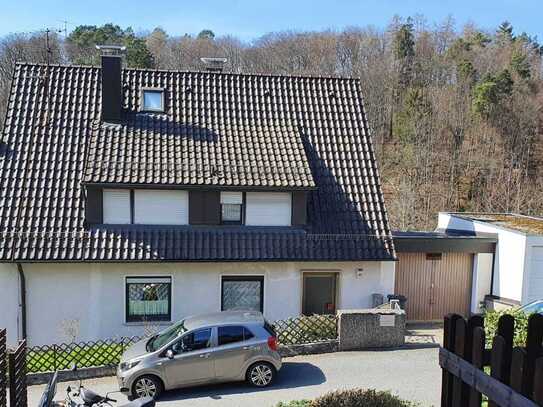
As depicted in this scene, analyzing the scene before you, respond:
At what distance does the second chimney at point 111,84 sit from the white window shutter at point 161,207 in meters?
3.01

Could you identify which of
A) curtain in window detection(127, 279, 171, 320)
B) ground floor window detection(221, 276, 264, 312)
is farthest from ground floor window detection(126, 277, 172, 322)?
ground floor window detection(221, 276, 264, 312)

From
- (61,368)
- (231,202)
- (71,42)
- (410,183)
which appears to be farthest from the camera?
(71,42)

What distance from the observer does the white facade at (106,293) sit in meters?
13.6

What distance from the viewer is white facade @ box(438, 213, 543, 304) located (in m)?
15.9

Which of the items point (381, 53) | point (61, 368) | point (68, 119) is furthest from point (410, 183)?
point (61, 368)

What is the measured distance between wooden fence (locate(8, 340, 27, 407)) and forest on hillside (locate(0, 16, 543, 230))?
28060mm

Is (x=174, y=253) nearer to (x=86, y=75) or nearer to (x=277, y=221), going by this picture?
(x=277, y=221)

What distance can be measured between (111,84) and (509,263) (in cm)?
1361

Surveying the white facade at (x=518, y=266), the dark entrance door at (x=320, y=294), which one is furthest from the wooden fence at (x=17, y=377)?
the white facade at (x=518, y=266)

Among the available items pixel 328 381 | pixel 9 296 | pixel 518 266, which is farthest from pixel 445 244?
pixel 9 296

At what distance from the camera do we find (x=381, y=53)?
178 ft

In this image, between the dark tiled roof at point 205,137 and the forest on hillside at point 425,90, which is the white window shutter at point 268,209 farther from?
the forest on hillside at point 425,90

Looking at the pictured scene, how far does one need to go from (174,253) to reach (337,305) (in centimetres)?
498

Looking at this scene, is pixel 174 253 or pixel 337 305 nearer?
pixel 174 253
